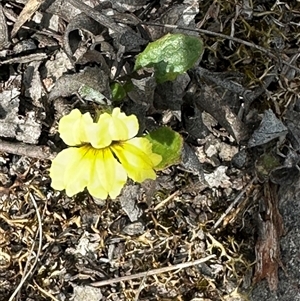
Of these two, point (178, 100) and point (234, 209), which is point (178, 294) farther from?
point (178, 100)

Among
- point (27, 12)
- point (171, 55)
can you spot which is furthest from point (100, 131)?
point (27, 12)

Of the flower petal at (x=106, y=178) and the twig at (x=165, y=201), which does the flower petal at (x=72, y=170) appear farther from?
the twig at (x=165, y=201)

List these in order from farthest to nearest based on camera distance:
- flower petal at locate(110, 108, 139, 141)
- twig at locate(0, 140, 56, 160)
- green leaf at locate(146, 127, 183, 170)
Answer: twig at locate(0, 140, 56, 160) < green leaf at locate(146, 127, 183, 170) < flower petal at locate(110, 108, 139, 141)

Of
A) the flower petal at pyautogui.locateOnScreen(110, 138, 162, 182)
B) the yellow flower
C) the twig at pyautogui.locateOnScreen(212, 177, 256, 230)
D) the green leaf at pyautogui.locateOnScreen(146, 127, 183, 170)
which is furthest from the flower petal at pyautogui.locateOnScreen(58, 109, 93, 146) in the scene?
the twig at pyautogui.locateOnScreen(212, 177, 256, 230)

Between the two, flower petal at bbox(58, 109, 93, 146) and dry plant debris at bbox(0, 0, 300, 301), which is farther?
dry plant debris at bbox(0, 0, 300, 301)

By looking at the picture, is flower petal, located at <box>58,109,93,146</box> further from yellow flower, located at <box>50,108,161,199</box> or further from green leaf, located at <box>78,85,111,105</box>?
green leaf, located at <box>78,85,111,105</box>

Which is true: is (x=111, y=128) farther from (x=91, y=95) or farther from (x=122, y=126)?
(x=91, y=95)

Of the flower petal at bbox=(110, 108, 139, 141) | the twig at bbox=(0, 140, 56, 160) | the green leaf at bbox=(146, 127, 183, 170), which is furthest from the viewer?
the twig at bbox=(0, 140, 56, 160)
